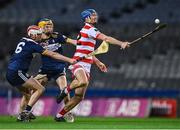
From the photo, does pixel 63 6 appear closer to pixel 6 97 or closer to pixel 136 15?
pixel 136 15

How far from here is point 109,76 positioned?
98.9 feet

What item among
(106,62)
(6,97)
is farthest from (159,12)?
(6,97)

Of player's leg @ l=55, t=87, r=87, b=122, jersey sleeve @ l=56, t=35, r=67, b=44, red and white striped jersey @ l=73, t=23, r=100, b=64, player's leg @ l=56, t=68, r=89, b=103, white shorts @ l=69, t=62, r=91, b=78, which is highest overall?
jersey sleeve @ l=56, t=35, r=67, b=44

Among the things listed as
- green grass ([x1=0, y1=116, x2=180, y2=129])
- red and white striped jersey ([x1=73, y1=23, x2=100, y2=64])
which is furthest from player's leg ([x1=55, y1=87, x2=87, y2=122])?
red and white striped jersey ([x1=73, y1=23, x2=100, y2=64])

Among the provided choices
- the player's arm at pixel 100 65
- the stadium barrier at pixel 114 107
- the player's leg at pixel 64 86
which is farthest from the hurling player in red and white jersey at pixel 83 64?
the stadium barrier at pixel 114 107

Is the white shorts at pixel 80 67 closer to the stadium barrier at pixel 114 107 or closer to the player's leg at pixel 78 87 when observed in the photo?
the player's leg at pixel 78 87

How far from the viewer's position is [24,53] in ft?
56.9

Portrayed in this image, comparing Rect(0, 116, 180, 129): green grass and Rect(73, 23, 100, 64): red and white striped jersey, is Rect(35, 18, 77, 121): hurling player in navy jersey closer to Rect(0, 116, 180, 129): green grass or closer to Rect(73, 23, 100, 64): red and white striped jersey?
Rect(73, 23, 100, 64): red and white striped jersey

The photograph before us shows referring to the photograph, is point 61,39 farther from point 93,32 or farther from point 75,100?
point 75,100

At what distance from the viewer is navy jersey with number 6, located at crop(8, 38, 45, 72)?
56.4ft

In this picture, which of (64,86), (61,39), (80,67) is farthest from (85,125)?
(61,39)

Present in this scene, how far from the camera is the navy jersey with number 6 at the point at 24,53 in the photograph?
17.2 metres

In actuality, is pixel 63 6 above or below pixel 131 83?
above

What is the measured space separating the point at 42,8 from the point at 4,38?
7.72 feet
